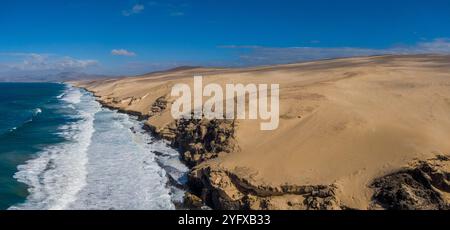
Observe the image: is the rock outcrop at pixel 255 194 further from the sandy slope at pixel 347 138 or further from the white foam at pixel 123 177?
the white foam at pixel 123 177

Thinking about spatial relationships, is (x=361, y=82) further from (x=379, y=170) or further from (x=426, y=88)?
(x=379, y=170)

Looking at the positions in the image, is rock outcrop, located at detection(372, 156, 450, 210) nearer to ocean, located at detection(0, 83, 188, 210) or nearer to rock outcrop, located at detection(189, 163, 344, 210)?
rock outcrop, located at detection(189, 163, 344, 210)

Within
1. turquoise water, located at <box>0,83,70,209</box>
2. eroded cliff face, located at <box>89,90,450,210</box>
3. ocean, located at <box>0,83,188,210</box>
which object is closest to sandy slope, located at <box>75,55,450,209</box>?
eroded cliff face, located at <box>89,90,450,210</box>

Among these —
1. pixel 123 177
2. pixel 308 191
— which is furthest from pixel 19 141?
pixel 308 191

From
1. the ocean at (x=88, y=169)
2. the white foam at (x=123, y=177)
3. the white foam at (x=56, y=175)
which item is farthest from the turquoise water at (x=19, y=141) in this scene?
the white foam at (x=123, y=177)

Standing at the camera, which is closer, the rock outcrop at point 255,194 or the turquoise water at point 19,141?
the rock outcrop at point 255,194

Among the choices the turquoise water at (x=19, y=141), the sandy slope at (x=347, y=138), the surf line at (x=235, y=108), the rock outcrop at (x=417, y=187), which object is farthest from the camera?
the surf line at (x=235, y=108)

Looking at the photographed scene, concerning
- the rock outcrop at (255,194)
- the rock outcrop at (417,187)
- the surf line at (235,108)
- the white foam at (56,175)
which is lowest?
the white foam at (56,175)

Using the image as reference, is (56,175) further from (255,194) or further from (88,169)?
(255,194)
